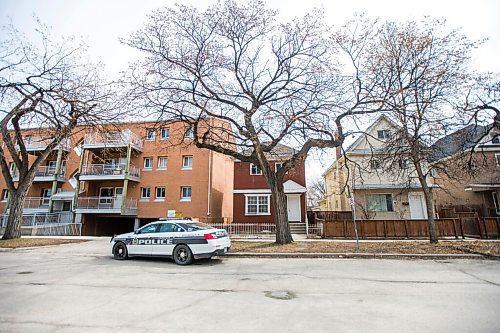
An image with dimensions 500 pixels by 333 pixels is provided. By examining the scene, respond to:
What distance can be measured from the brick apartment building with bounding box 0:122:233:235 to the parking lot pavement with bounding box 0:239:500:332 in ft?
52.5

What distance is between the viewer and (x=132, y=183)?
27250mm

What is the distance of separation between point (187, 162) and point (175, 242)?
17.9m

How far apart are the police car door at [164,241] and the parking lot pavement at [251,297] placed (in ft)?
2.12

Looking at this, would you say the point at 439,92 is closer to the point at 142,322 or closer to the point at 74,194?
the point at 142,322

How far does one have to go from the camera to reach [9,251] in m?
13.4

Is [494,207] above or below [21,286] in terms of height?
above

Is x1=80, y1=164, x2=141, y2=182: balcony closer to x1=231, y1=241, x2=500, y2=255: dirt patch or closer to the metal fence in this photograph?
the metal fence

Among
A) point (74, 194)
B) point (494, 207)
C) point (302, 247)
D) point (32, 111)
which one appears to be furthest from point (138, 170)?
point (494, 207)

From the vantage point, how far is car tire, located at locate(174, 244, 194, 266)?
31.3 ft

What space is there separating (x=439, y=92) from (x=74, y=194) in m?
31.0

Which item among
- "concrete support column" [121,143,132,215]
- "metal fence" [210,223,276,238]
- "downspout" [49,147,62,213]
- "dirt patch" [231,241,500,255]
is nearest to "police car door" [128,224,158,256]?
"dirt patch" [231,241,500,255]

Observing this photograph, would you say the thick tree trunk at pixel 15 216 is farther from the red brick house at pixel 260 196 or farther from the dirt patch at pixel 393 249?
the red brick house at pixel 260 196

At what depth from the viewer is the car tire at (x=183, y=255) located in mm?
9539

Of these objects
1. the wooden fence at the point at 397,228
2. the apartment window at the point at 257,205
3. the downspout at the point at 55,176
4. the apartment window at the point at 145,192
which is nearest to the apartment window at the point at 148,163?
the apartment window at the point at 145,192
